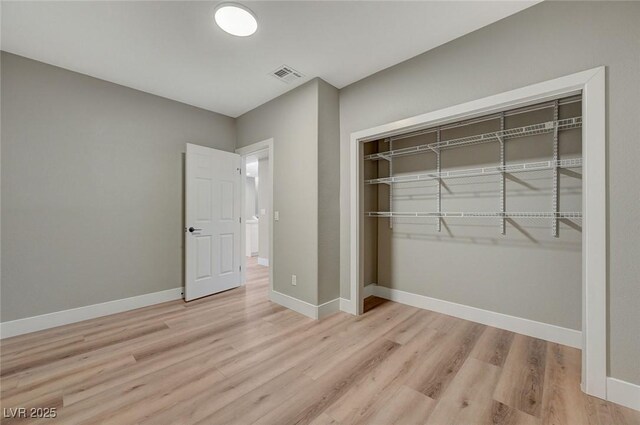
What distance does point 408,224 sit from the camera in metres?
3.28

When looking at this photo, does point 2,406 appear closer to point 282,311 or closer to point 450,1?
point 282,311

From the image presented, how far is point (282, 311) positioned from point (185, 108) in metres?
3.10

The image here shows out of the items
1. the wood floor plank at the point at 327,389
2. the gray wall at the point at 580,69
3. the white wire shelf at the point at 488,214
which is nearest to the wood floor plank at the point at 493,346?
the gray wall at the point at 580,69

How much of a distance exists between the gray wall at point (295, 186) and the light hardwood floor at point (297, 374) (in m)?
0.57

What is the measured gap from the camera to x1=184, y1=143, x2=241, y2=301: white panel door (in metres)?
3.52

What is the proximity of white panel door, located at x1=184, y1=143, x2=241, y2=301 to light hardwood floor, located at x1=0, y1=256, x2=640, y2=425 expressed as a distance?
2.89 feet

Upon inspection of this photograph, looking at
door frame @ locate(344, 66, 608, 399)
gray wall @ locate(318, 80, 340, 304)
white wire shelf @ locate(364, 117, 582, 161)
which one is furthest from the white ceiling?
white wire shelf @ locate(364, 117, 582, 161)

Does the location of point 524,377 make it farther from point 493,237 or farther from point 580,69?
point 580,69

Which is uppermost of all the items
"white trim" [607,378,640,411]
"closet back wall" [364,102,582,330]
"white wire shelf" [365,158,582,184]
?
"white wire shelf" [365,158,582,184]

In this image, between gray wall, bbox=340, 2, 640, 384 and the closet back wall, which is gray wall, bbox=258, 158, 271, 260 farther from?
gray wall, bbox=340, 2, 640, 384

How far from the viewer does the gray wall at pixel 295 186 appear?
9.68ft

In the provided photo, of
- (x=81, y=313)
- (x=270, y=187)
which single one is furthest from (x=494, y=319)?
(x=81, y=313)

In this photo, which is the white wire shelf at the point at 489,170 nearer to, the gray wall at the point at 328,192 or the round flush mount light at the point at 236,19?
the gray wall at the point at 328,192

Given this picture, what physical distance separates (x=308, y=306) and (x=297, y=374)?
107 cm
